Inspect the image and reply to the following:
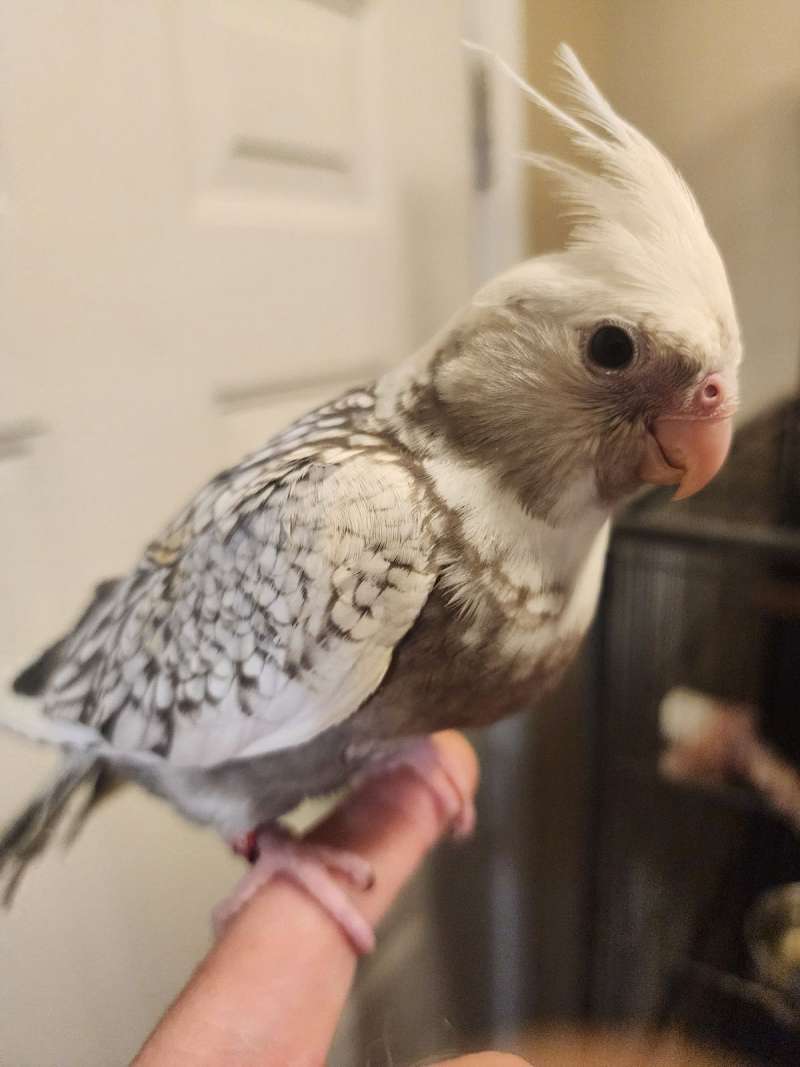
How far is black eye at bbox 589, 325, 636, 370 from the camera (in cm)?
38

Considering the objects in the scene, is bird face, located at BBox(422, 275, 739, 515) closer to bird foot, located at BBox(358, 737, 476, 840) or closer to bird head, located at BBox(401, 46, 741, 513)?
bird head, located at BBox(401, 46, 741, 513)

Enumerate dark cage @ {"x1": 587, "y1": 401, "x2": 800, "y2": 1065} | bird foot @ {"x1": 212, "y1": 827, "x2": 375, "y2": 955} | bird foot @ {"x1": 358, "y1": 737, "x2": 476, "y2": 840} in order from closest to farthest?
bird foot @ {"x1": 212, "y1": 827, "x2": 375, "y2": 955}, bird foot @ {"x1": 358, "y1": 737, "x2": 476, "y2": 840}, dark cage @ {"x1": 587, "y1": 401, "x2": 800, "y2": 1065}

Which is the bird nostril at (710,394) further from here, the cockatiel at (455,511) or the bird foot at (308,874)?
the bird foot at (308,874)

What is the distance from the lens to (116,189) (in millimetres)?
608

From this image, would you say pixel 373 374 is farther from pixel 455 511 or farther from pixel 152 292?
pixel 455 511

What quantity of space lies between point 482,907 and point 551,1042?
26 centimetres

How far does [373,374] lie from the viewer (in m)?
0.86

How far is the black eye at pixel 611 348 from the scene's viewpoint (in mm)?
377

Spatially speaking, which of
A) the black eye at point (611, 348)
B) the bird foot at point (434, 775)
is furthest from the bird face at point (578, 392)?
the bird foot at point (434, 775)

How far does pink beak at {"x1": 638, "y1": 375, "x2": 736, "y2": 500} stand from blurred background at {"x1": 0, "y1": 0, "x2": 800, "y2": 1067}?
111 millimetres

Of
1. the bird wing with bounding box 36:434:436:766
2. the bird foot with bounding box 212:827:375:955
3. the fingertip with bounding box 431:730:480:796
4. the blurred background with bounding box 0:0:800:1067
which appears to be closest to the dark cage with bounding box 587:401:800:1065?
the blurred background with bounding box 0:0:800:1067

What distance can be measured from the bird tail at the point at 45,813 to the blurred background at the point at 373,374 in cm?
1

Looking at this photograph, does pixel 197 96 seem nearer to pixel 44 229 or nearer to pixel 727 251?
pixel 44 229

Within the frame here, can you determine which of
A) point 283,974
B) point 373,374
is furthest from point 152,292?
point 283,974
